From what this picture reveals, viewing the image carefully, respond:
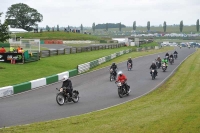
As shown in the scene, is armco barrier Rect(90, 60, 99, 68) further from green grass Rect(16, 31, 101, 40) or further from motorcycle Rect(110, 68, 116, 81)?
green grass Rect(16, 31, 101, 40)

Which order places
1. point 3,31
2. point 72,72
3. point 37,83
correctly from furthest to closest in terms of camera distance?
1. point 72,72
2. point 3,31
3. point 37,83

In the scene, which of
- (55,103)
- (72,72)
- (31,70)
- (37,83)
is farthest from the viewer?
(31,70)

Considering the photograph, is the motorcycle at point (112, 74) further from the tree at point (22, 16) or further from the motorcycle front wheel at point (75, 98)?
the tree at point (22, 16)

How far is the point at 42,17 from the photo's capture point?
404 ft

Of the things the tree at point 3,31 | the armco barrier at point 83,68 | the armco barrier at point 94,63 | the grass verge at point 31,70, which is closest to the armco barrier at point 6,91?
the grass verge at point 31,70

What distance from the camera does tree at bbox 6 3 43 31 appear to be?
11855 cm

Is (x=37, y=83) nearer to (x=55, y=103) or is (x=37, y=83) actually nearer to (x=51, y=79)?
(x=51, y=79)

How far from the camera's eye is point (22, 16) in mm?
118875

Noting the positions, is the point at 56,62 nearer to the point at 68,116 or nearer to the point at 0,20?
the point at 0,20

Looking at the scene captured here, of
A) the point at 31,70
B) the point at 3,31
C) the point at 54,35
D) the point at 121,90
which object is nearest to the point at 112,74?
the point at 121,90

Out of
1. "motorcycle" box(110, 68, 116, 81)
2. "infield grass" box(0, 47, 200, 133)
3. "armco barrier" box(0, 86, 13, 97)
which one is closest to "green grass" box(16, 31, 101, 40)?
"motorcycle" box(110, 68, 116, 81)

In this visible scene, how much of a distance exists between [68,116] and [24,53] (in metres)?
23.8

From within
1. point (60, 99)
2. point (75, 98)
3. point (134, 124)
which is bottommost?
point (75, 98)

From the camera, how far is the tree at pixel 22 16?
118550 millimetres
